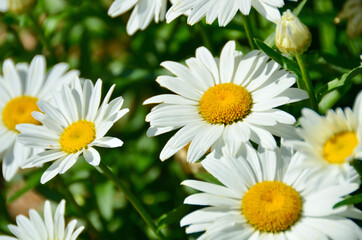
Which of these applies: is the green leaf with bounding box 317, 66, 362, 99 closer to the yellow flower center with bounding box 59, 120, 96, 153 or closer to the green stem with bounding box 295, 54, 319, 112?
the green stem with bounding box 295, 54, 319, 112

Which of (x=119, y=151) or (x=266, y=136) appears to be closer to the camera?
(x=266, y=136)

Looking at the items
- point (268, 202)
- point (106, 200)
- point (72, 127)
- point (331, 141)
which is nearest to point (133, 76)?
point (106, 200)

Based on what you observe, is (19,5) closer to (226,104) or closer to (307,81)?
(226,104)

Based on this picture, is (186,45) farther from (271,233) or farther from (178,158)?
(271,233)

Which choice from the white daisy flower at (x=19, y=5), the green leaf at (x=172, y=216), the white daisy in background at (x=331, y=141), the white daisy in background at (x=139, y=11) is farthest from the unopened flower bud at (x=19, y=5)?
the white daisy in background at (x=331, y=141)

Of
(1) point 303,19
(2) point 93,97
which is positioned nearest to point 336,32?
(1) point 303,19

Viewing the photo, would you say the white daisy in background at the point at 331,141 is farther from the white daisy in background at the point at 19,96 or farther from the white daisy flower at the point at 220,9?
the white daisy in background at the point at 19,96

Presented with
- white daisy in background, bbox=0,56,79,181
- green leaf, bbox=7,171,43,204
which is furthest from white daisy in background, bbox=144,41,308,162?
green leaf, bbox=7,171,43,204
